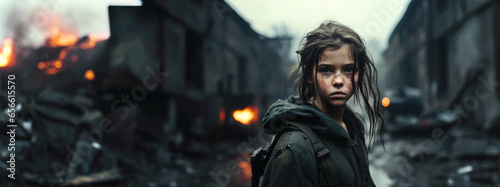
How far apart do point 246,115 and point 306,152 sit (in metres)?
12.9

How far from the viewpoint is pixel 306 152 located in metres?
1.29

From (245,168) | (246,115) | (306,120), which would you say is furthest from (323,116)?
(246,115)

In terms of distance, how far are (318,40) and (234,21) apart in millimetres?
17936

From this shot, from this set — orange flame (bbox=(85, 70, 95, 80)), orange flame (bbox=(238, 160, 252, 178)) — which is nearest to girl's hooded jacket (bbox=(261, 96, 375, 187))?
orange flame (bbox=(238, 160, 252, 178))

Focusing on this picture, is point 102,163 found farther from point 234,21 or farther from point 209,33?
point 234,21

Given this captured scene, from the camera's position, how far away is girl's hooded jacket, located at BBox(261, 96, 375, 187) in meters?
1.26

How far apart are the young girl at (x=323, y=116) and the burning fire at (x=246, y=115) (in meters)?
12.4

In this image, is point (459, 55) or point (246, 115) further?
point (246, 115)

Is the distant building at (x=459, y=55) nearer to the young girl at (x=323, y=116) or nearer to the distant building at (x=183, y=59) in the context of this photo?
the distant building at (x=183, y=59)

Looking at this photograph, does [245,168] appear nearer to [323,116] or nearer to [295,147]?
[323,116]

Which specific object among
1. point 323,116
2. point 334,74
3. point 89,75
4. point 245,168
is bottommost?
point 323,116

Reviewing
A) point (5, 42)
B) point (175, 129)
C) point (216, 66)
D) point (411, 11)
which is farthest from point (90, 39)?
point (411, 11)

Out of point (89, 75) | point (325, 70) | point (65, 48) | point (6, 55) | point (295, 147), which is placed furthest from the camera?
point (65, 48)

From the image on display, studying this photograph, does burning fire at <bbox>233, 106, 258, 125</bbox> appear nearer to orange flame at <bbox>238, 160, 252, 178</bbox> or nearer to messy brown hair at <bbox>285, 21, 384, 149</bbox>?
orange flame at <bbox>238, 160, 252, 178</bbox>
